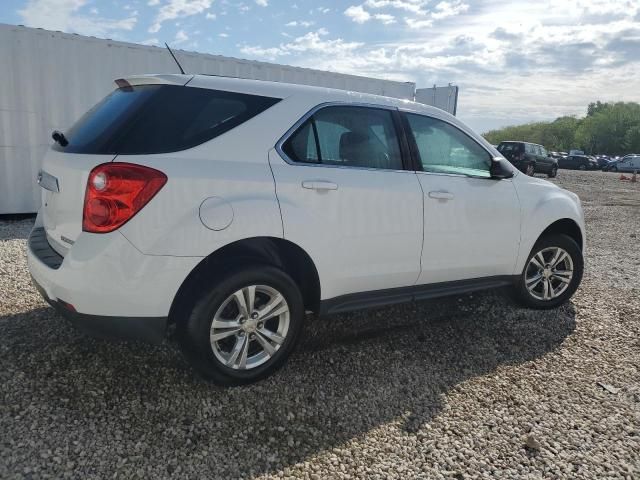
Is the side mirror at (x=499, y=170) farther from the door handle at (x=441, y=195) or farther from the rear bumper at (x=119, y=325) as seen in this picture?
the rear bumper at (x=119, y=325)

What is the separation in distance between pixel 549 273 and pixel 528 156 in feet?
75.7

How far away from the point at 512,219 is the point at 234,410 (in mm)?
2599

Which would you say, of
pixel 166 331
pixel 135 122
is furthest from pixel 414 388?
pixel 135 122

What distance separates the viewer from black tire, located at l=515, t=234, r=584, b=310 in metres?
4.37

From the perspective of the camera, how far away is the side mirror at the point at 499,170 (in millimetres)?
3908

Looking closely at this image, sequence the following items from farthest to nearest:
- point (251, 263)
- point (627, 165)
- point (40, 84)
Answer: point (627, 165)
point (40, 84)
point (251, 263)

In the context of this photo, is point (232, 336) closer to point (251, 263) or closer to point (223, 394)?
point (223, 394)

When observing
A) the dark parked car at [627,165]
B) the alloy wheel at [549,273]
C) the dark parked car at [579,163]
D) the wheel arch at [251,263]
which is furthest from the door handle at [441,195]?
the dark parked car at [579,163]

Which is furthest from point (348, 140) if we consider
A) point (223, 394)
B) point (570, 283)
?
point (570, 283)

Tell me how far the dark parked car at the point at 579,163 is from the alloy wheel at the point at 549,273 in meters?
43.5

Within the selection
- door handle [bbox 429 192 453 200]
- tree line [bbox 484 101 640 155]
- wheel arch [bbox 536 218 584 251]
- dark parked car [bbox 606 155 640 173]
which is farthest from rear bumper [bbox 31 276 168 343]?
tree line [bbox 484 101 640 155]

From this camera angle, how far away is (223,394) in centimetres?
297

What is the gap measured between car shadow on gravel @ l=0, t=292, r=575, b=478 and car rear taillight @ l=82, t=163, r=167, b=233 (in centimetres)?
99

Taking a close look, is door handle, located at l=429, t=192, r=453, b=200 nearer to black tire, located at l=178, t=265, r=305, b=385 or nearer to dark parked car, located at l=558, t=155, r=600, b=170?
black tire, located at l=178, t=265, r=305, b=385
